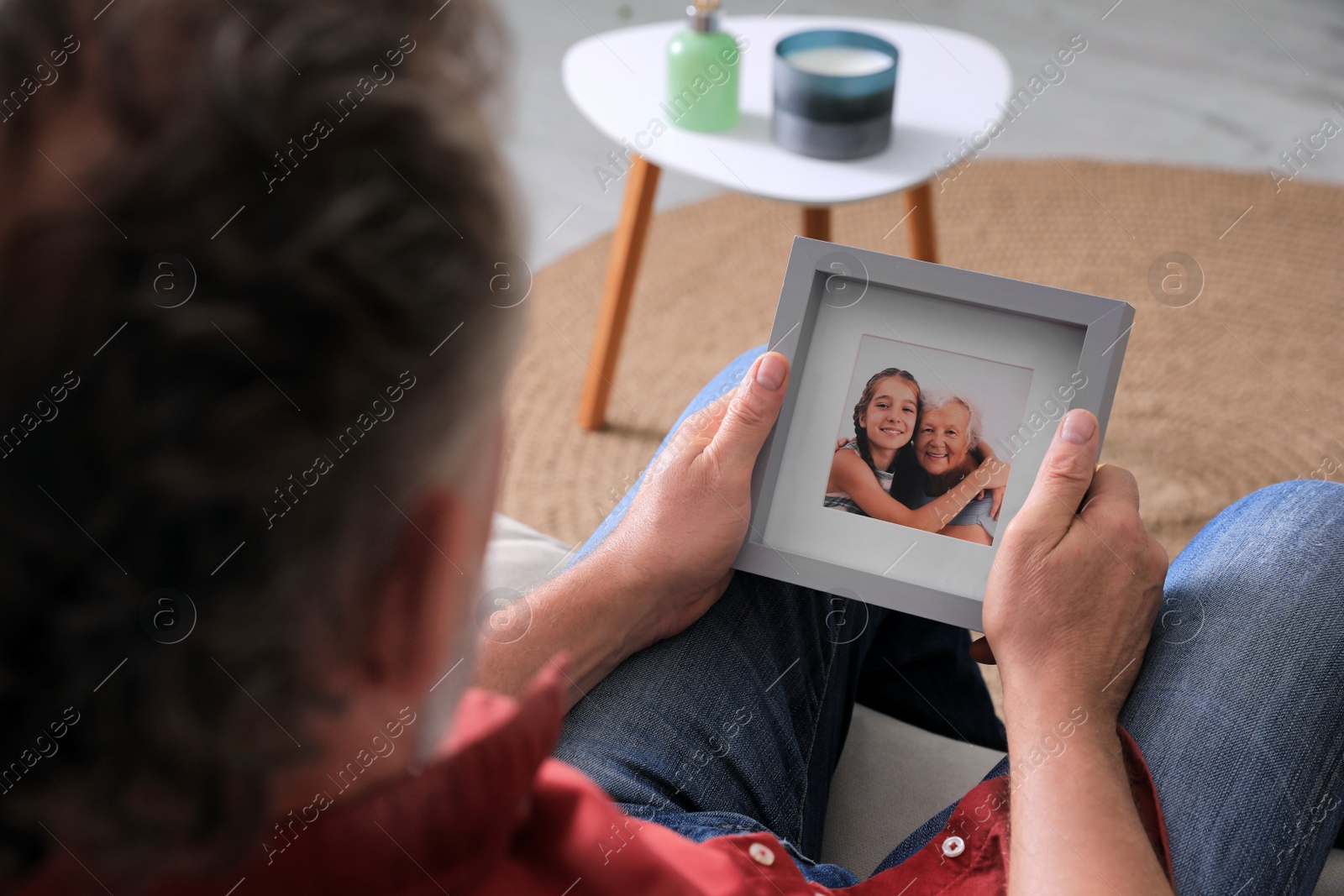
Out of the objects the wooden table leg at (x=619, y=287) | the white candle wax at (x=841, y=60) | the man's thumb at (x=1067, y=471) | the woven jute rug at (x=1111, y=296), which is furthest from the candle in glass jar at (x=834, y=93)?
the man's thumb at (x=1067, y=471)

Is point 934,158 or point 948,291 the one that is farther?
point 934,158

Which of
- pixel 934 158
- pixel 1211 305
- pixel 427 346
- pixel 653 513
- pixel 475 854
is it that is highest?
pixel 427 346

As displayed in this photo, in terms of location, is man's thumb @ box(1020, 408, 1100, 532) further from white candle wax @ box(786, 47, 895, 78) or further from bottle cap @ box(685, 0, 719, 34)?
bottle cap @ box(685, 0, 719, 34)

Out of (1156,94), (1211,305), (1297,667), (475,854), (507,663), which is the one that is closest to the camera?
(475,854)

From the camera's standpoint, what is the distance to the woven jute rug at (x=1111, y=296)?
1.68 m

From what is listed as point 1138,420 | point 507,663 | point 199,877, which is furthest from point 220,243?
point 1138,420

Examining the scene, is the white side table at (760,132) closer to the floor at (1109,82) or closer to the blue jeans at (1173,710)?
the floor at (1109,82)

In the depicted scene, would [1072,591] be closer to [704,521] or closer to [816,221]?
[704,521]

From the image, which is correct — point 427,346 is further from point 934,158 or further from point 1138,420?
point 1138,420

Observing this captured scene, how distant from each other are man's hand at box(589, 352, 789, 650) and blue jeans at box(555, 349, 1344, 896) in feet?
0.07

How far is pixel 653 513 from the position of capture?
0.84 meters

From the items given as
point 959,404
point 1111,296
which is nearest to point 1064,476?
point 959,404

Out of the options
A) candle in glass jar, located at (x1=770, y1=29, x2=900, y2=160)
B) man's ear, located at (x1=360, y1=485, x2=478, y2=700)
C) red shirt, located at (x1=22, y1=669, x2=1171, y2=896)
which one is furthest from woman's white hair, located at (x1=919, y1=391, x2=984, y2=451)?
candle in glass jar, located at (x1=770, y1=29, x2=900, y2=160)

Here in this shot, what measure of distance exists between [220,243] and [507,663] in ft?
1.78
